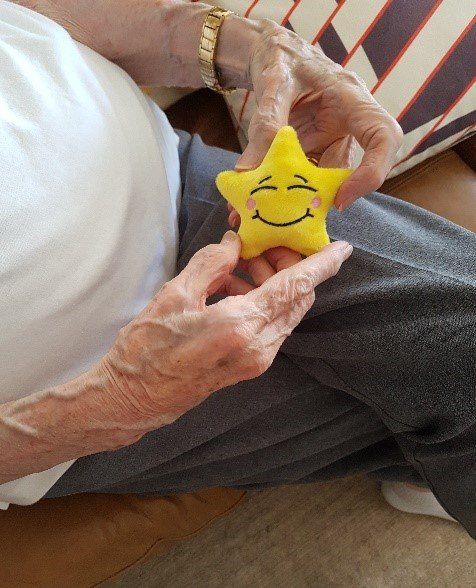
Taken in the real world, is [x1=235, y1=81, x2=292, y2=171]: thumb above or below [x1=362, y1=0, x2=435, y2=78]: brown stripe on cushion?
below

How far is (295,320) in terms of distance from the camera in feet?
1.54

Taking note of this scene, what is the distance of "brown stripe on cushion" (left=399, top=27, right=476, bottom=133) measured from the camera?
0.82 m

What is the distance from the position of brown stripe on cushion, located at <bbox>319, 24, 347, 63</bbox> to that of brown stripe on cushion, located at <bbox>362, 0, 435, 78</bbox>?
0.11ft

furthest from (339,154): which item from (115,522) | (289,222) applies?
(115,522)

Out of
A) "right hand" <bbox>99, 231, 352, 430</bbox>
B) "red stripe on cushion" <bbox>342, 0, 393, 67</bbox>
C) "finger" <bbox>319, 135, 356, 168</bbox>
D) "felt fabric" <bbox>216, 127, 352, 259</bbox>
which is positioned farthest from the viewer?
"red stripe on cushion" <bbox>342, 0, 393, 67</bbox>

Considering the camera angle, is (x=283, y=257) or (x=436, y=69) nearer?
(x=283, y=257)

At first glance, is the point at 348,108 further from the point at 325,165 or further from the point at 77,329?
the point at 77,329

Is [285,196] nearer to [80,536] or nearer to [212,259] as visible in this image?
[212,259]

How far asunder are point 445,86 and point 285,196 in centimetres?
48

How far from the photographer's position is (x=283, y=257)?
22.3 inches

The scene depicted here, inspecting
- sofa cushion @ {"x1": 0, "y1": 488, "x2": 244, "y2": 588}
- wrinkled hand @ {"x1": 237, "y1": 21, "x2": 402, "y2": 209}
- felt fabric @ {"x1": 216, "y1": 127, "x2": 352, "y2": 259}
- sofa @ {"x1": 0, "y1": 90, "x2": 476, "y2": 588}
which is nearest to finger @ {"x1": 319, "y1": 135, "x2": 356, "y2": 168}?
wrinkled hand @ {"x1": 237, "y1": 21, "x2": 402, "y2": 209}

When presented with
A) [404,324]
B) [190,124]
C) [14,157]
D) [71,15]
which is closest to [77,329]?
[14,157]

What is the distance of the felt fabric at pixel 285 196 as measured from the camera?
0.52m

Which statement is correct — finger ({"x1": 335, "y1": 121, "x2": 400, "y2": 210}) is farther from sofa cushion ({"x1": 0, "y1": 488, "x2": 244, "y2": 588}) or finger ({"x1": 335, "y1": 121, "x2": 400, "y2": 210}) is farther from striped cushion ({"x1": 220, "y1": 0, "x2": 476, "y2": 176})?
sofa cushion ({"x1": 0, "y1": 488, "x2": 244, "y2": 588})
